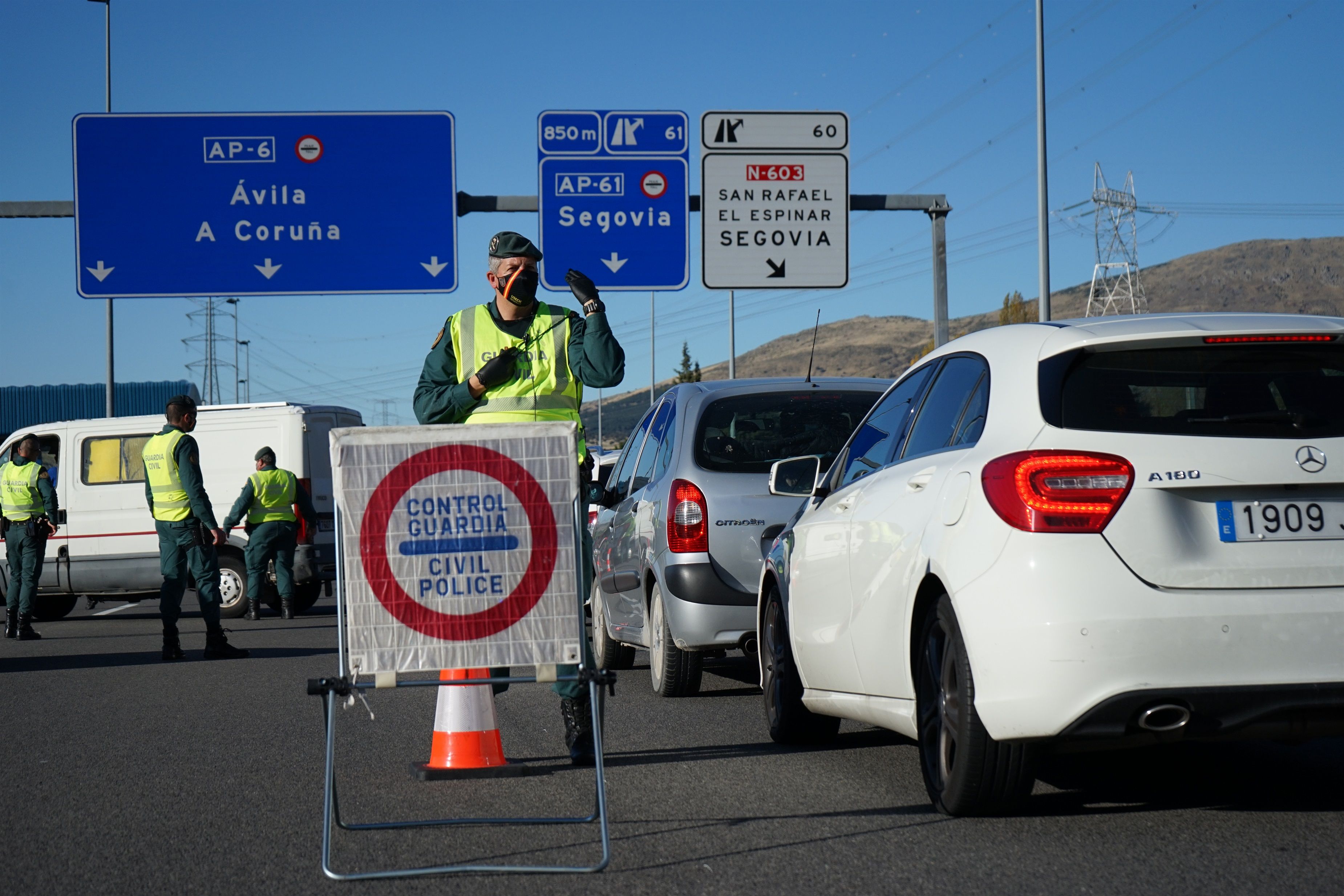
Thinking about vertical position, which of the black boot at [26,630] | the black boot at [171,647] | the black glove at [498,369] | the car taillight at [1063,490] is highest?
the black glove at [498,369]

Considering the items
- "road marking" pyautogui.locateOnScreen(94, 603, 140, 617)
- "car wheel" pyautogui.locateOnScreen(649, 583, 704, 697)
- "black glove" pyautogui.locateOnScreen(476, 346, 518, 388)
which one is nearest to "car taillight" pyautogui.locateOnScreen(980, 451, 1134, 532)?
"black glove" pyautogui.locateOnScreen(476, 346, 518, 388)

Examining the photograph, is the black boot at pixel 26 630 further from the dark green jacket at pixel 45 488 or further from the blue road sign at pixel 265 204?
the blue road sign at pixel 265 204

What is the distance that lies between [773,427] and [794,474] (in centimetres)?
171

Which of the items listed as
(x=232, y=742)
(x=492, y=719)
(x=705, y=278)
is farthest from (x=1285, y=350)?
(x=705, y=278)

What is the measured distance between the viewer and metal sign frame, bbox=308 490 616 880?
446 centimetres

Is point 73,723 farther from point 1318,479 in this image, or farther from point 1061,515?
point 1318,479

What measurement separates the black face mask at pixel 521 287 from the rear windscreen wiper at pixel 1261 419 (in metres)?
2.79

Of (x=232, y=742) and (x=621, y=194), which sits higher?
(x=621, y=194)

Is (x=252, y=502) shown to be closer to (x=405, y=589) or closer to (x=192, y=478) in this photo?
(x=192, y=478)

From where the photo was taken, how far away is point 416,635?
4910 millimetres

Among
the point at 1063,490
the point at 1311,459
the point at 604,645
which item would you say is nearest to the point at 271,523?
the point at 604,645

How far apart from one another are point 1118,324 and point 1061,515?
0.86 m

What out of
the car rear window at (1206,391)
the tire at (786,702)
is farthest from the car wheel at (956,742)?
the tire at (786,702)

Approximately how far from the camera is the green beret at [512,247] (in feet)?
21.4
